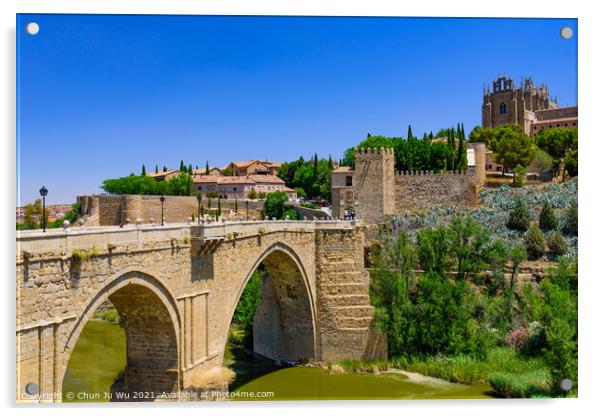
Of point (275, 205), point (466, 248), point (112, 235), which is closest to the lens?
point (112, 235)

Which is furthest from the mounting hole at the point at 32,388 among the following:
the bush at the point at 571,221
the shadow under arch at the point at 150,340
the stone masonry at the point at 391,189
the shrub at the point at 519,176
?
the shrub at the point at 519,176

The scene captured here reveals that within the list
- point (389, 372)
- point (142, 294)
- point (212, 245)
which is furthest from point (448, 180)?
point (142, 294)

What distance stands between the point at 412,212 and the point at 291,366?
29.4 feet

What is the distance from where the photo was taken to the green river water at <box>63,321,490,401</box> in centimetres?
1370

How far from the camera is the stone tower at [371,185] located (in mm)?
22953

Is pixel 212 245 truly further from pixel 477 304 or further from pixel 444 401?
pixel 477 304

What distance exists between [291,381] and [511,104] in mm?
32592

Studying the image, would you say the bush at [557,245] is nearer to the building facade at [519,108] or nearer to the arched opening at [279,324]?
the arched opening at [279,324]

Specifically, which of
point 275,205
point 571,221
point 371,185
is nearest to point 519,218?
point 571,221

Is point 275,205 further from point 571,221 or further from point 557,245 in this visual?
point 571,221

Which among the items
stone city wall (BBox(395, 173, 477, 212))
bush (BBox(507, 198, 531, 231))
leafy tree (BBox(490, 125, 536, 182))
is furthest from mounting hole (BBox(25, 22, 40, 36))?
leafy tree (BBox(490, 125, 536, 182))

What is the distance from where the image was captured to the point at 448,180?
80.1ft

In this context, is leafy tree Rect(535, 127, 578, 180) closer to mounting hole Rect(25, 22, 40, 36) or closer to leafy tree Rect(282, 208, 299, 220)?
leafy tree Rect(282, 208, 299, 220)

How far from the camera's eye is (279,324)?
56.9ft
